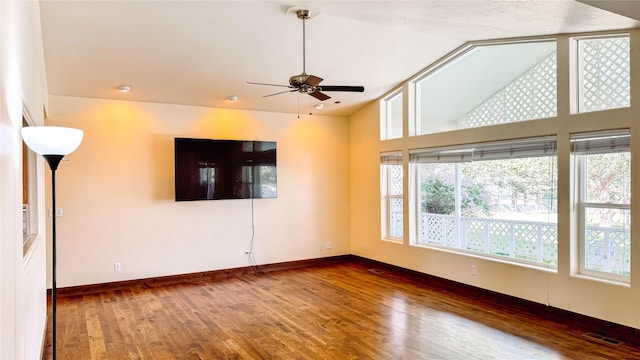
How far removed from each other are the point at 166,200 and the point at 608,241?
5451mm

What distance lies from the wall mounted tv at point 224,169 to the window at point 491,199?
2.30 meters

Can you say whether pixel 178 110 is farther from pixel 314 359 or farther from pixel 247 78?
pixel 314 359

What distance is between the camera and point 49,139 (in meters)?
2.49

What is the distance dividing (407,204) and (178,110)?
371 centimetres

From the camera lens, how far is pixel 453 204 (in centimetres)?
586

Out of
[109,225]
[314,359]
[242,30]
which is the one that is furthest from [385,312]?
[109,225]

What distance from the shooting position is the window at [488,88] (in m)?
4.70

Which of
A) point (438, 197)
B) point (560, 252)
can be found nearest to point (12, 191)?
point (560, 252)

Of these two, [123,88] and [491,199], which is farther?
[491,199]

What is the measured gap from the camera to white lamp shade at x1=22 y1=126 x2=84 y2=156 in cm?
243

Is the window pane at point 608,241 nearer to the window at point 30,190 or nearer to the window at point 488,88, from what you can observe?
the window at point 488,88

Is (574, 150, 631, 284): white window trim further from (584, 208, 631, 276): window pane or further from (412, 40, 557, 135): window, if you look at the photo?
(412, 40, 557, 135): window

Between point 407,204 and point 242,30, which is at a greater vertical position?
point 242,30

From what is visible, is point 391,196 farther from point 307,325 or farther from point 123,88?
point 123,88
